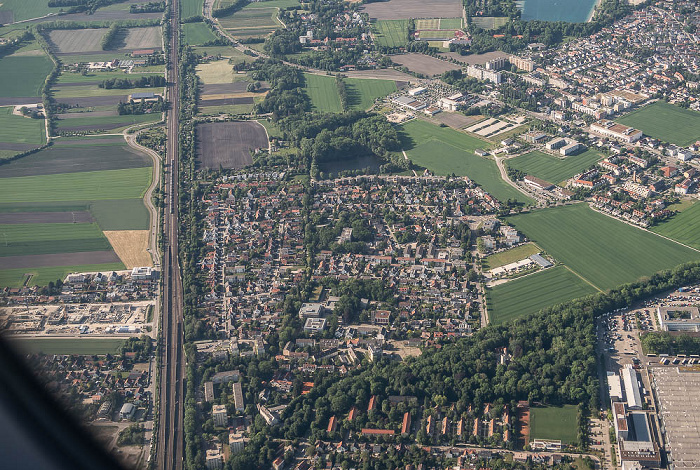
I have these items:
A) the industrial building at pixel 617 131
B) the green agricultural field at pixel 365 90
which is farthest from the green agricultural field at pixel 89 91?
the industrial building at pixel 617 131

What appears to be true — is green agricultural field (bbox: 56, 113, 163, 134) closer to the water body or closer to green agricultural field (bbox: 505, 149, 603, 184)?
green agricultural field (bbox: 505, 149, 603, 184)

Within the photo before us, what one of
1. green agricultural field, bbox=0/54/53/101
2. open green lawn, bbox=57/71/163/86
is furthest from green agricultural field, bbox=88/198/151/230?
open green lawn, bbox=57/71/163/86

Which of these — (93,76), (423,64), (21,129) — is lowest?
(21,129)

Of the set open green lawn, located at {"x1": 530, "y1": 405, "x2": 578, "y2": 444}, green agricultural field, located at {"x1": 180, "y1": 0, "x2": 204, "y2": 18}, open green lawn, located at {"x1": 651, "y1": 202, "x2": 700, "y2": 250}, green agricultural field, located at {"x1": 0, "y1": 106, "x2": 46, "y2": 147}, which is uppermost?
green agricultural field, located at {"x1": 180, "y1": 0, "x2": 204, "y2": 18}

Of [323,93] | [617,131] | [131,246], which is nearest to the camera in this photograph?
[131,246]

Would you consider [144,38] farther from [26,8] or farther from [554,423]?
[554,423]

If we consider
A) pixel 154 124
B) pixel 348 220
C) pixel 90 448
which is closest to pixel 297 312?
pixel 348 220

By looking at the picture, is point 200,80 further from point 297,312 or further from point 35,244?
point 297,312

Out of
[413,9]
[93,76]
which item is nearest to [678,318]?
[93,76]
